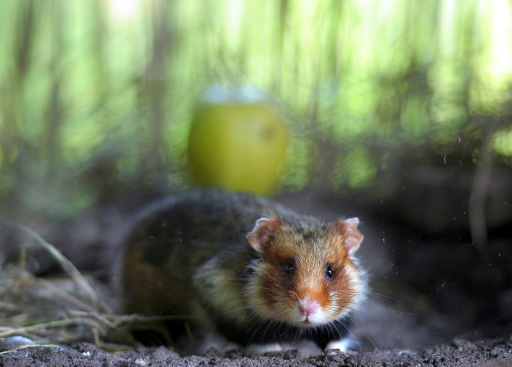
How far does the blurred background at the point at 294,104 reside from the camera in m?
4.05

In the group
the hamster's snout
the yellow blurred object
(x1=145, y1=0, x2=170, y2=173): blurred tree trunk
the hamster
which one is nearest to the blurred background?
(x1=145, y1=0, x2=170, y2=173): blurred tree trunk

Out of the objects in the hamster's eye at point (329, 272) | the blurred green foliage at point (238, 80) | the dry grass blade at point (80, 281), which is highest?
the blurred green foliage at point (238, 80)

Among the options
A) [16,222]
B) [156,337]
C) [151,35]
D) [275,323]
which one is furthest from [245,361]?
[151,35]

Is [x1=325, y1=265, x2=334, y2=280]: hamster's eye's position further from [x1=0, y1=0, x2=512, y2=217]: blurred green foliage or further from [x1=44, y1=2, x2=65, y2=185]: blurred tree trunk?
[x1=44, y1=2, x2=65, y2=185]: blurred tree trunk

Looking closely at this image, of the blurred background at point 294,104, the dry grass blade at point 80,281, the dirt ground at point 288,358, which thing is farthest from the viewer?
the dry grass blade at point 80,281

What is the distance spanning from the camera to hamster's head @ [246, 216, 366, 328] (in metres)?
3.07

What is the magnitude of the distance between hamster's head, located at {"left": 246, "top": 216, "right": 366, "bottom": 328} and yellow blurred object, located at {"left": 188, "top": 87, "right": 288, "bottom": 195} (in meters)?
1.77

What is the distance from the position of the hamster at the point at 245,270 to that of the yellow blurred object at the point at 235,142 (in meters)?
0.99

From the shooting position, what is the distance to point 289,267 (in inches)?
124

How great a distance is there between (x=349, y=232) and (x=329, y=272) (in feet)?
0.70

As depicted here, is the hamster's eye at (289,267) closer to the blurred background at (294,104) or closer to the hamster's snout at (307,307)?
the hamster's snout at (307,307)

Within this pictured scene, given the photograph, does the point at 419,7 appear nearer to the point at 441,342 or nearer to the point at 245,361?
the point at 441,342

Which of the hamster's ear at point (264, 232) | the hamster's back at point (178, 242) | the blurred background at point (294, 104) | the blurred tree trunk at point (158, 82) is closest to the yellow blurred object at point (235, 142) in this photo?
the blurred background at point (294, 104)

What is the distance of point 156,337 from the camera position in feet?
12.8
